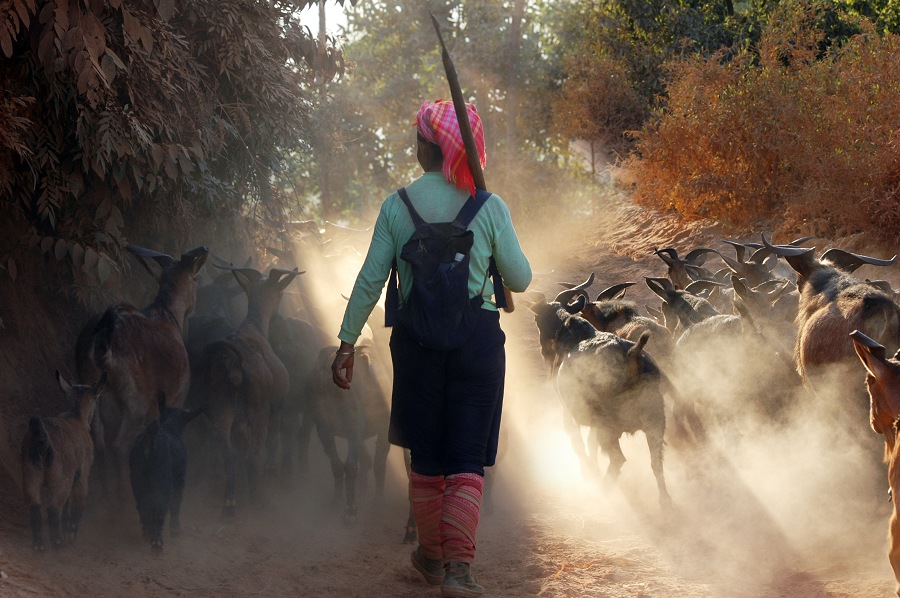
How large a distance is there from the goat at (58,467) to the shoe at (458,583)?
252 cm

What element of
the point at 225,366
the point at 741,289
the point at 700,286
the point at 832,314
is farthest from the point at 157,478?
the point at 700,286

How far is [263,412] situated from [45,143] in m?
2.56

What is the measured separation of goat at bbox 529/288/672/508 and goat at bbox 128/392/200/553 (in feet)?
9.98

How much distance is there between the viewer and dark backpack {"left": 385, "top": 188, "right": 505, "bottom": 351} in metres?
4.98

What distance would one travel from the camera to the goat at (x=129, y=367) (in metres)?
7.17

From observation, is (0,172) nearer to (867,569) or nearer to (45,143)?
(45,143)

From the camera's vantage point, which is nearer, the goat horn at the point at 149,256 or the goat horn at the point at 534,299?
the goat horn at the point at 149,256

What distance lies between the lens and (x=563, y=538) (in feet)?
22.7

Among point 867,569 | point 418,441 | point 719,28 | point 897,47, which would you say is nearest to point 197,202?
point 418,441

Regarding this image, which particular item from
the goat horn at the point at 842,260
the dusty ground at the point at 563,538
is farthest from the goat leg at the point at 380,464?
the goat horn at the point at 842,260

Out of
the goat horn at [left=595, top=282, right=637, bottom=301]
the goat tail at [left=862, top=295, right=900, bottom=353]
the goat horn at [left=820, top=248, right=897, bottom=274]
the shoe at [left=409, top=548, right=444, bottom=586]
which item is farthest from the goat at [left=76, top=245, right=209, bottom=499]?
the goat horn at [left=820, top=248, right=897, bottom=274]

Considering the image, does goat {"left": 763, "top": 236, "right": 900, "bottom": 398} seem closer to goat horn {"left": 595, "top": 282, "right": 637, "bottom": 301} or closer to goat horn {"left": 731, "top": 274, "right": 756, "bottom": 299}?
goat horn {"left": 731, "top": 274, "right": 756, "bottom": 299}

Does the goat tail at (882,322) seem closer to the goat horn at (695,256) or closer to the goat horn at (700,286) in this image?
the goat horn at (700,286)

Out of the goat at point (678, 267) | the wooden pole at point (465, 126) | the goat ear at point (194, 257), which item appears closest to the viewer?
the wooden pole at point (465, 126)
